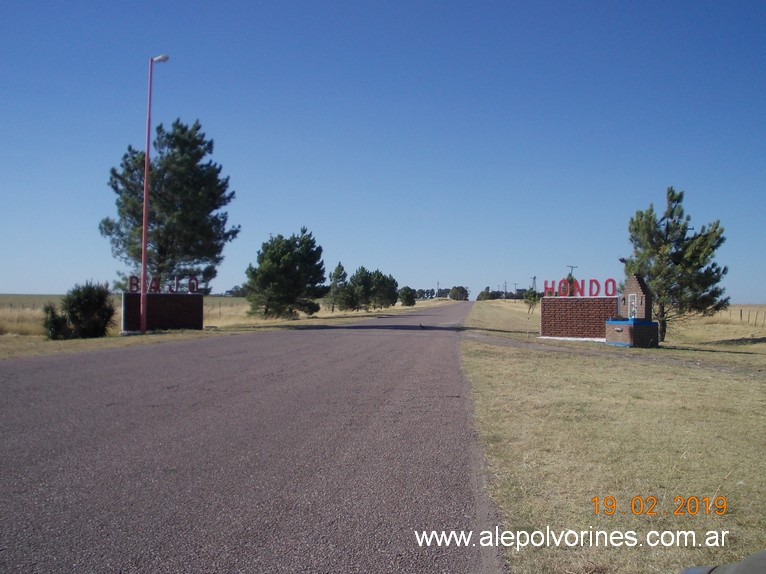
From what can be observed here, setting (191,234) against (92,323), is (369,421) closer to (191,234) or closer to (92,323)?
(92,323)

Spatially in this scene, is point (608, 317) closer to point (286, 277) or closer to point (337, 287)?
point (286, 277)

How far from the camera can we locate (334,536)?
4.44 metres

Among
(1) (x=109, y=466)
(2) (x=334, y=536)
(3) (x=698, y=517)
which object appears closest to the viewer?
(2) (x=334, y=536)

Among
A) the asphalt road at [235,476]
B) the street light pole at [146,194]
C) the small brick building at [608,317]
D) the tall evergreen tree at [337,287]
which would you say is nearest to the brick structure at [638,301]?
the small brick building at [608,317]

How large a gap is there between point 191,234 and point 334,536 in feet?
115

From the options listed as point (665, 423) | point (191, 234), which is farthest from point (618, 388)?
point (191, 234)

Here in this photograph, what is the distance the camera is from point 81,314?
94.2 ft

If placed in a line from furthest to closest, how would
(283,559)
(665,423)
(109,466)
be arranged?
(665,423)
(109,466)
(283,559)

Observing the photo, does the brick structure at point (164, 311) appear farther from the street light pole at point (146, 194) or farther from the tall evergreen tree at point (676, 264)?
the tall evergreen tree at point (676, 264)
